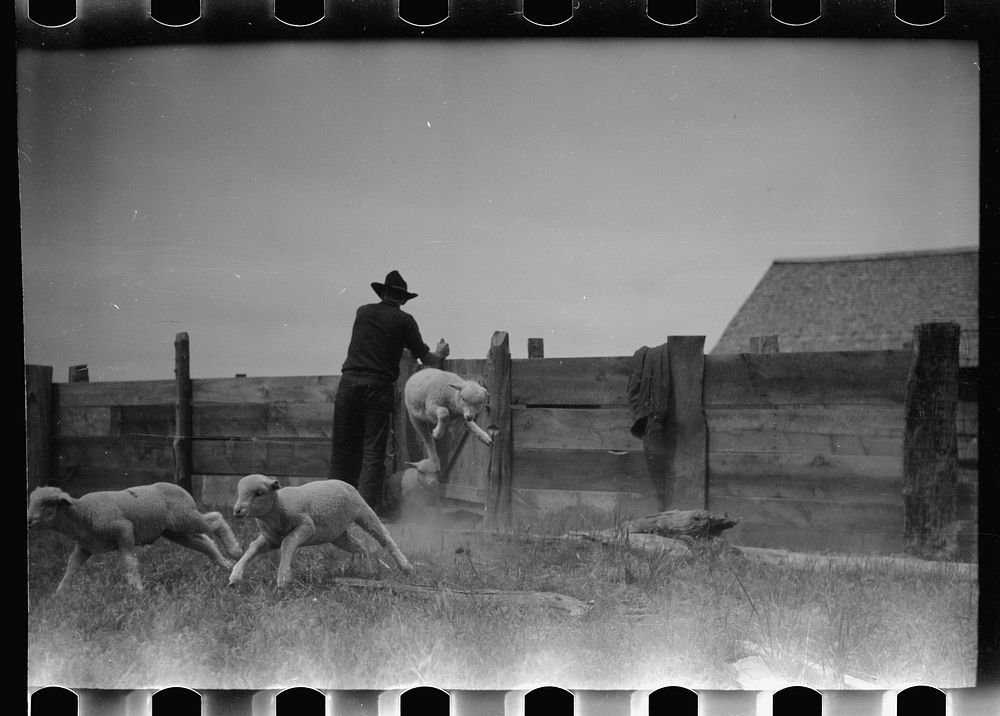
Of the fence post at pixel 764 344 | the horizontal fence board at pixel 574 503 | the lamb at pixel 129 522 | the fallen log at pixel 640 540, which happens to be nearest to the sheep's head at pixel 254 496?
the lamb at pixel 129 522

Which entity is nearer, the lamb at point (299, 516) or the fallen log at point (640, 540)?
the lamb at point (299, 516)

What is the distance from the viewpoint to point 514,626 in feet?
14.4

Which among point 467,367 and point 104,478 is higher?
point 467,367

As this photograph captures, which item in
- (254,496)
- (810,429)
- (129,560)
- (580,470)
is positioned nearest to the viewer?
(254,496)

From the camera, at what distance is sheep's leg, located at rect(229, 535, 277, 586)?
14.4 feet

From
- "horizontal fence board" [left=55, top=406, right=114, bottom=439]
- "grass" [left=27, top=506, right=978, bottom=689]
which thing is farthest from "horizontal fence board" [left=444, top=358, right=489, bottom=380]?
"horizontal fence board" [left=55, top=406, right=114, bottom=439]

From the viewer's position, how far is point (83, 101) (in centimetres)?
454

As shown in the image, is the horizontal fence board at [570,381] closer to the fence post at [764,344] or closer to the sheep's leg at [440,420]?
the sheep's leg at [440,420]

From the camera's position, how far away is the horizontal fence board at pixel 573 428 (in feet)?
15.1

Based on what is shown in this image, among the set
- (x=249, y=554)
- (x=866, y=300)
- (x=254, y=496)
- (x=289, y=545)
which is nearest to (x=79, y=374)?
(x=254, y=496)

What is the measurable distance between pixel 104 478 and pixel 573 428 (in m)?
2.59

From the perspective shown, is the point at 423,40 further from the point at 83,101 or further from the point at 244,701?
the point at 244,701

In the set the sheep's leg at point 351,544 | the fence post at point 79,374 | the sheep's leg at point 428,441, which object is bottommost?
the sheep's leg at point 351,544

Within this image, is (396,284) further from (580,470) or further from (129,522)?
(129,522)
